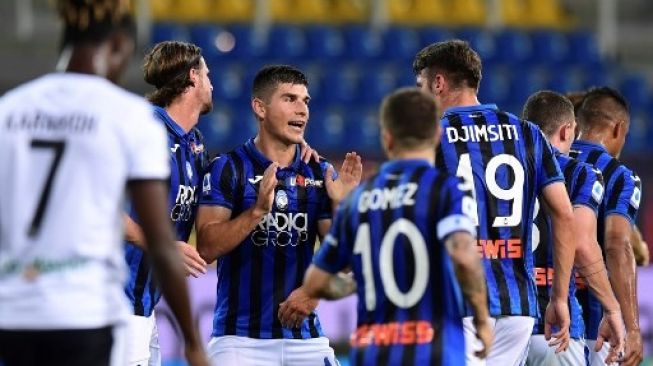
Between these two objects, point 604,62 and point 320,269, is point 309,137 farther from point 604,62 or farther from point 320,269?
point 320,269

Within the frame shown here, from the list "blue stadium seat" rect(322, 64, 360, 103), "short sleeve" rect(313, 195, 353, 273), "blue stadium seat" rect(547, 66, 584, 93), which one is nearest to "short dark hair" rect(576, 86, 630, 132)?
"short sleeve" rect(313, 195, 353, 273)

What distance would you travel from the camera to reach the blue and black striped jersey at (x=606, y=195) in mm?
8266

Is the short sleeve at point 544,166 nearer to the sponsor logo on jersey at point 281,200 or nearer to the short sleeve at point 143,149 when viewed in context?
the sponsor logo on jersey at point 281,200

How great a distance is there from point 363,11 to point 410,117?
55.5ft

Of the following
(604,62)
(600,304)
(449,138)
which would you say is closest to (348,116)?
(604,62)

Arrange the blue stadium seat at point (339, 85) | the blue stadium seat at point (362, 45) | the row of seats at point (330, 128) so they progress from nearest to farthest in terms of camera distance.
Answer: the row of seats at point (330, 128)
the blue stadium seat at point (339, 85)
the blue stadium seat at point (362, 45)

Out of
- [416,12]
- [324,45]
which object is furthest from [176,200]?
[416,12]

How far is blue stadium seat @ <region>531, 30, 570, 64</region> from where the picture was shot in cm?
2103

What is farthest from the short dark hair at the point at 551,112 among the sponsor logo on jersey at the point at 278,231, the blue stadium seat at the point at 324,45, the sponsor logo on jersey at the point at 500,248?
the blue stadium seat at the point at 324,45

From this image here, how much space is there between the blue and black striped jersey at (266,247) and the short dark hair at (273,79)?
42 centimetres

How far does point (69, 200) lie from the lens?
4496 mm

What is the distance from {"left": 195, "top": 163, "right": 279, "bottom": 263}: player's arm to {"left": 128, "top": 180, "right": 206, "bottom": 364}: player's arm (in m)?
2.33

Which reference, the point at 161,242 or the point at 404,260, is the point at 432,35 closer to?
the point at 404,260

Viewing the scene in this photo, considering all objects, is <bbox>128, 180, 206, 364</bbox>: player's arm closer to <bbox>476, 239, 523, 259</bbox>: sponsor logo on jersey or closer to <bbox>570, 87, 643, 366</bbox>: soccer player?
<bbox>476, 239, 523, 259</bbox>: sponsor logo on jersey
